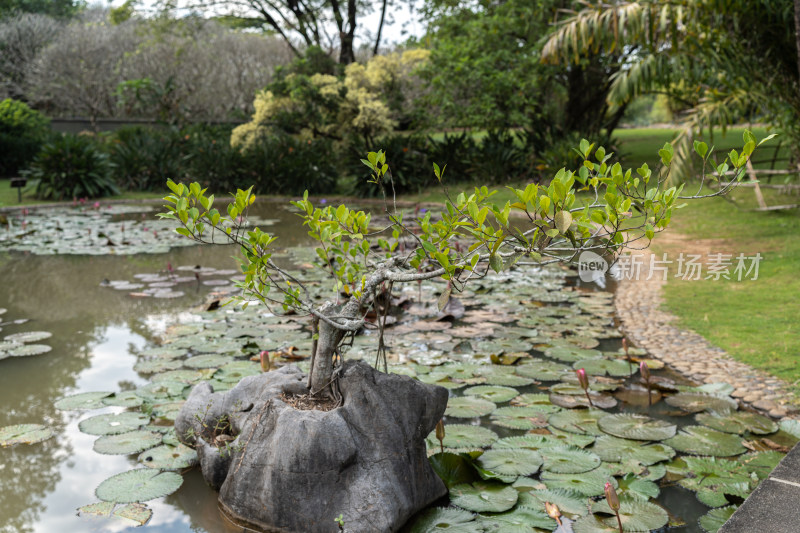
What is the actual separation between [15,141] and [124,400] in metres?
16.0

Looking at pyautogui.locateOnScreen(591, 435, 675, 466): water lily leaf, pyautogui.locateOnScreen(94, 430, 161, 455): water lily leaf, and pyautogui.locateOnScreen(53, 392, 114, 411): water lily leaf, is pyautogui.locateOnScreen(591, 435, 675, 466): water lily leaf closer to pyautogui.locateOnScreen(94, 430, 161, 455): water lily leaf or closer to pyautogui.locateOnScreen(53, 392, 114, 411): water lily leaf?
pyautogui.locateOnScreen(94, 430, 161, 455): water lily leaf

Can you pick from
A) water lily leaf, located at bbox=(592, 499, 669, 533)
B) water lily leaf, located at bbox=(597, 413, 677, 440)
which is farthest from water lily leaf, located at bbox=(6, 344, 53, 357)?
water lily leaf, located at bbox=(592, 499, 669, 533)

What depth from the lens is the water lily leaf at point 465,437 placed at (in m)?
3.23

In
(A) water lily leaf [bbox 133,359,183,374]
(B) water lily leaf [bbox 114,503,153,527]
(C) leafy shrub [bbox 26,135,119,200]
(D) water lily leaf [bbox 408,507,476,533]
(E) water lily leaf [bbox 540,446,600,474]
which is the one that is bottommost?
(B) water lily leaf [bbox 114,503,153,527]

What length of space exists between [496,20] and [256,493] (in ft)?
42.3

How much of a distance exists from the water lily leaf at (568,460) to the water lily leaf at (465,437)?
0.94 ft

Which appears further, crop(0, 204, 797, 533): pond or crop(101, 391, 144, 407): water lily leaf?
crop(101, 391, 144, 407): water lily leaf

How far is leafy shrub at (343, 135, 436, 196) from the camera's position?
14500mm

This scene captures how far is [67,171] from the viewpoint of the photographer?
44.5 ft

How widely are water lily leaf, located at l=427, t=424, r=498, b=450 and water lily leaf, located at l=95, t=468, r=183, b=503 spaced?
1166 millimetres

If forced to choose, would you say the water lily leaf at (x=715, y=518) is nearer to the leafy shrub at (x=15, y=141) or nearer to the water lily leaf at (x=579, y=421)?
the water lily leaf at (x=579, y=421)

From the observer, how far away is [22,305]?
607 centimetres

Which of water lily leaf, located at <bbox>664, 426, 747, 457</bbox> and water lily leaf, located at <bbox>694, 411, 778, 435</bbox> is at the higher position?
water lily leaf, located at <bbox>694, 411, 778, 435</bbox>

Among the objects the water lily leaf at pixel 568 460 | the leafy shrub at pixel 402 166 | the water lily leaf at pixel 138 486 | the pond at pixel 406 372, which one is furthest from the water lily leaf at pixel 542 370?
the leafy shrub at pixel 402 166
